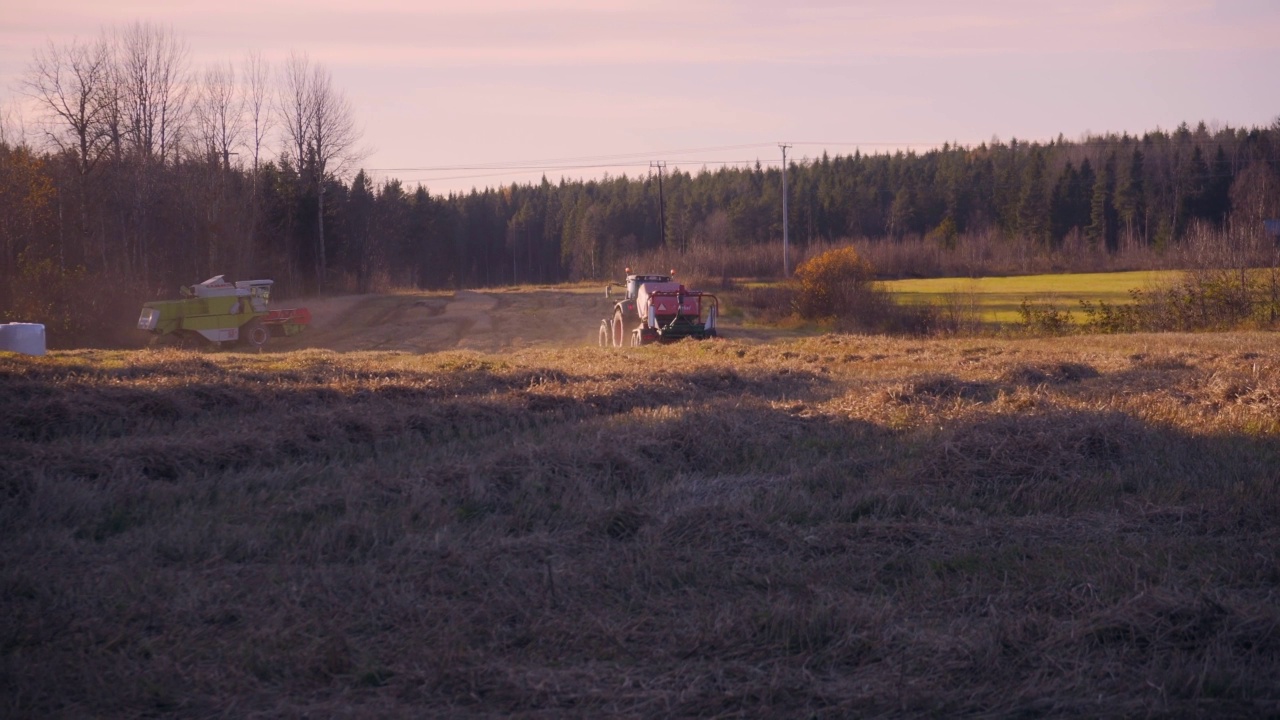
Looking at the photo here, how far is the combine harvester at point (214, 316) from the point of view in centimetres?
2859

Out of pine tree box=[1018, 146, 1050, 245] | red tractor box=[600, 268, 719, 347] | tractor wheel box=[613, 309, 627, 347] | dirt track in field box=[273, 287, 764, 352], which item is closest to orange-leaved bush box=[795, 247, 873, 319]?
dirt track in field box=[273, 287, 764, 352]

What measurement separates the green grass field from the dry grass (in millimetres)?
25543

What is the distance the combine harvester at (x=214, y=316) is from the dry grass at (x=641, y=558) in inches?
710

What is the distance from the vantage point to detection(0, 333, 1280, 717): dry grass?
14.0 feet

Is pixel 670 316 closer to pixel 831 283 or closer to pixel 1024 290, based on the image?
pixel 831 283

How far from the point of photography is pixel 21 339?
69.9 ft

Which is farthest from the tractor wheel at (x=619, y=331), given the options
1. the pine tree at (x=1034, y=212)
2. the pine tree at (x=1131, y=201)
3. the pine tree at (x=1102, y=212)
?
the pine tree at (x=1131, y=201)

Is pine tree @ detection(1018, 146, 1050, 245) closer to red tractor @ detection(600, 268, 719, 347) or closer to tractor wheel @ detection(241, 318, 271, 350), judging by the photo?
red tractor @ detection(600, 268, 719, 347)

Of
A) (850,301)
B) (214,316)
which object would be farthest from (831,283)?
(214,316)

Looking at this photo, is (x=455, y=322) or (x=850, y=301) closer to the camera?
(x=850, y=301)

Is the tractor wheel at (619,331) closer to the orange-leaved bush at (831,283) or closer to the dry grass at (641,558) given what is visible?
the orange-leaved bush at (831,283)

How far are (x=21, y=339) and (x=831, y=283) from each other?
26.5m

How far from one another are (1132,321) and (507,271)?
251 feet

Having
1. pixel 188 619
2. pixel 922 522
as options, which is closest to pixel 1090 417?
pixel 922 522
